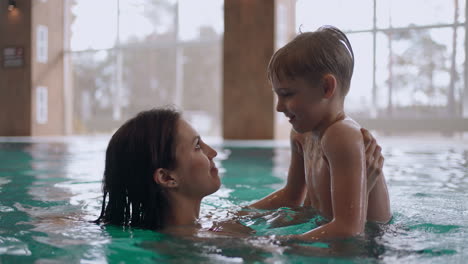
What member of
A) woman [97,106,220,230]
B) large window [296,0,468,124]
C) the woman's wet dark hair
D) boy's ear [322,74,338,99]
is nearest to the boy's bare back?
boy's ear [322,74,338,99]

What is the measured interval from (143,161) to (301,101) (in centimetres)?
56

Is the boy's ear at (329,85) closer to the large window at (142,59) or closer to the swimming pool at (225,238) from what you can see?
the swimming pool at (225,238)

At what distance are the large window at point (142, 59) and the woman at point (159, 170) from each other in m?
10.6

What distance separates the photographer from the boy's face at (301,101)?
1.53 metres

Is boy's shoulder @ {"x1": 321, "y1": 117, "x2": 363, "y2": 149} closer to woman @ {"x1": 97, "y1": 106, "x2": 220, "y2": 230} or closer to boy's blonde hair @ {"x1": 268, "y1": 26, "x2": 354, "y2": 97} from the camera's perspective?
boy's blonde hair @ {"x1": 268, "y1": 26, "x2": 354, "y2": 97}

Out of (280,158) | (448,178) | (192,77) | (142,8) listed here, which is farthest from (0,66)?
(448,178)

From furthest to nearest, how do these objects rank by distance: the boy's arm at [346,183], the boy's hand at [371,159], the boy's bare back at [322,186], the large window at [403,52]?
the large window at [403,52], the boy's bare back at [322,186], the boy's hand at [371,159], the boy's arm at [346,183]

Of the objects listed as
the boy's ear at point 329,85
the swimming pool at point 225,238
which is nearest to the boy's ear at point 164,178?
the swimming pool at point 225,238

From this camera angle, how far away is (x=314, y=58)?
149 cm

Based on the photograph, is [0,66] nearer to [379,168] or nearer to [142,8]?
[142,8]

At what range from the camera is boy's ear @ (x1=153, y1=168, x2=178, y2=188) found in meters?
1.62

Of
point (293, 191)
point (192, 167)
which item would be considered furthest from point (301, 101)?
point (293, 191)

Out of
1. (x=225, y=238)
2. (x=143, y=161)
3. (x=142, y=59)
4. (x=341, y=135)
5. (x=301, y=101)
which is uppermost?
(x=142, y=59)

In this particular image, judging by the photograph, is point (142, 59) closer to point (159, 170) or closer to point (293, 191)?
point (293, 191)
